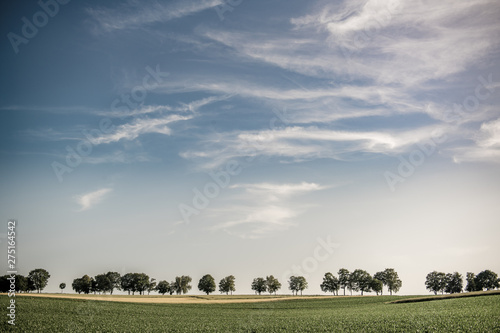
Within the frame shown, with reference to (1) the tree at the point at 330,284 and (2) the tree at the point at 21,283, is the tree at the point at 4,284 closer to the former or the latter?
(2) the tree at the point at 21,283

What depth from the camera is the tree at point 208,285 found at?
151000 millimetres

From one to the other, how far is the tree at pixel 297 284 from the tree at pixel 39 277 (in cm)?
13188

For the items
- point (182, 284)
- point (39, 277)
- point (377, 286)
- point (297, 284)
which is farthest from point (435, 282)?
point (39, 277)

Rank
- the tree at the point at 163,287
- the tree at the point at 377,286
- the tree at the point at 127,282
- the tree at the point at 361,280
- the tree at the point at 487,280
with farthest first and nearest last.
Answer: the tree at the point at 163,287 < the tree at the point at 127,282 < the tree at the point at 361,280 < the tree at the point at 377,286 < the tree at the point at 487,280

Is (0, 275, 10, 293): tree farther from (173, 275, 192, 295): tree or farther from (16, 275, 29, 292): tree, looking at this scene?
(173, 275, 192, 295): tree

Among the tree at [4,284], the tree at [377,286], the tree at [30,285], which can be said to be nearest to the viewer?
the tree at [377,286]

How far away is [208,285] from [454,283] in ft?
390

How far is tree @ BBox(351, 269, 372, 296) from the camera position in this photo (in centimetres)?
14445

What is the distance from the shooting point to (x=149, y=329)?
121 feet

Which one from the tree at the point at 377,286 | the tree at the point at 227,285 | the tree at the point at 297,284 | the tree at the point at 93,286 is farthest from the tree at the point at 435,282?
the tree at the point at 93,286

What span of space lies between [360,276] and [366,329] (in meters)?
128

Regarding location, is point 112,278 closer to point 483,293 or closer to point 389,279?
point 389,279

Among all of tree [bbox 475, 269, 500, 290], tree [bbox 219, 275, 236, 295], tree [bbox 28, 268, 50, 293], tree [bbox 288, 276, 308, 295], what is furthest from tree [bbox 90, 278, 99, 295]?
tree [bbox 475, 269, 500, 290]

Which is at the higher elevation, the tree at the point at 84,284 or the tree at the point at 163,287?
the tree at the point at 84,284
